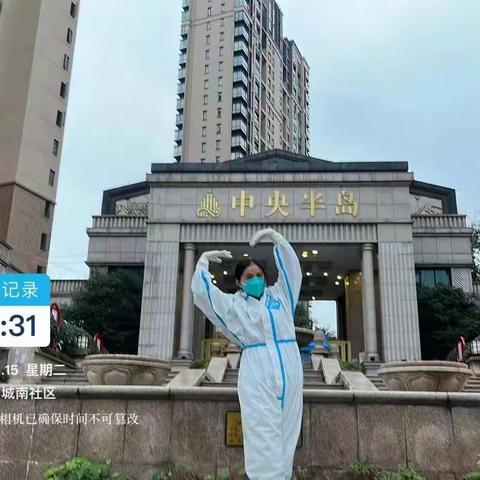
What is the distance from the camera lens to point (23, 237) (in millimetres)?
32500

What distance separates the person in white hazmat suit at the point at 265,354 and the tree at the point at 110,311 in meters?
23.1

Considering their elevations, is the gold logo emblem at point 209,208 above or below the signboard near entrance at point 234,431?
above

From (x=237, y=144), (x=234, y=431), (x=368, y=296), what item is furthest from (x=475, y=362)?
(x=237, y=144)

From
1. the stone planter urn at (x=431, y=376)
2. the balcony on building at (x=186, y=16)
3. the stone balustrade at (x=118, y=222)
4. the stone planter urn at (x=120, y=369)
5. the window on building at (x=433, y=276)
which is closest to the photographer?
the stone planter urn at (x=431, y=376)

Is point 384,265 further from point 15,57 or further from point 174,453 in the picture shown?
point 15,57

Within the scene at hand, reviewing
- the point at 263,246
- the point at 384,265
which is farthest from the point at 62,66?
the point at 384,265

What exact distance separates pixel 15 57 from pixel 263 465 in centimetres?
3678

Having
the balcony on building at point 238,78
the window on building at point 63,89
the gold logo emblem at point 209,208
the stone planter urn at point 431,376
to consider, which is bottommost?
the stone planter urn at point 431,376

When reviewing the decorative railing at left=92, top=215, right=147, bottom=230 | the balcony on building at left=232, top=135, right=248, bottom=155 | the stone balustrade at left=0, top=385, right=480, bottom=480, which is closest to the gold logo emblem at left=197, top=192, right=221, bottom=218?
the decorative railing at left=92, top=215, right=147, bottom=230

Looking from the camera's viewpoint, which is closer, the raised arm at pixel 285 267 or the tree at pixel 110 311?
the raised arm at pixel 285 267

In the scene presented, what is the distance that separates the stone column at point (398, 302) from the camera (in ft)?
71.9

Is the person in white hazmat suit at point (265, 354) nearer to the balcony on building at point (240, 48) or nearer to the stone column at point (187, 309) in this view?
the stone column at point (187, 309)

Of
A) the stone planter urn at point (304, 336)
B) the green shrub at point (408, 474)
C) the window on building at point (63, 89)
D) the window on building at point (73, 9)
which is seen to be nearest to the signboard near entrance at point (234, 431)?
the green shrub at point (408, 474)

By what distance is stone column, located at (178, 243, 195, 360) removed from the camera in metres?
23.2
